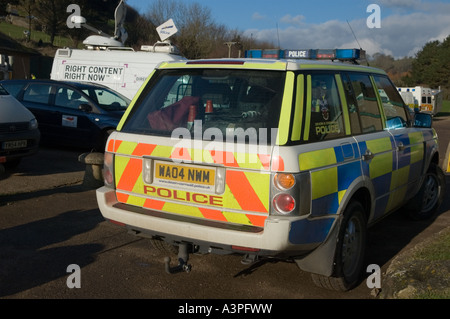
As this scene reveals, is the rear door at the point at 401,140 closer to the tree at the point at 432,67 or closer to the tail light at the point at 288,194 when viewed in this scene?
the tail light at the point at 288,194

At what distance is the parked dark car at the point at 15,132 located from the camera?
7805 millimetres

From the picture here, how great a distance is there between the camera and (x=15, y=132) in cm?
799

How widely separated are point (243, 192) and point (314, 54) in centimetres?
413

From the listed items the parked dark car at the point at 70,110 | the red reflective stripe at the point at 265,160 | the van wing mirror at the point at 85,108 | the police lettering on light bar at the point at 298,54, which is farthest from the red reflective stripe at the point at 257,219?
the van wing mirror at the point at 85,108

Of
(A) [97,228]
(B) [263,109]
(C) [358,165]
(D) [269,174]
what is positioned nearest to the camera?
(D) [269,174]

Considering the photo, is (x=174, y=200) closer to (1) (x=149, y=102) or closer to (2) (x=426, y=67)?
(1) (x=149, y=102)

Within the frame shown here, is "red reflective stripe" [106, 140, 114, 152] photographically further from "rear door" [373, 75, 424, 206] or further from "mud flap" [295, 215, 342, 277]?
"rear door" [373, 75, 424, 206]

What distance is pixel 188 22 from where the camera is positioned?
3794 cm

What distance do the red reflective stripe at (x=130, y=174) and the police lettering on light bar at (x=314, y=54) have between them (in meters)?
3.46

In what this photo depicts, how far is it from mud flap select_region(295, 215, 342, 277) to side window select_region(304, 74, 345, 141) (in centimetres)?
68

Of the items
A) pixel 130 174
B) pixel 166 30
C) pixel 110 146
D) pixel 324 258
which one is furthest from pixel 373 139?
pixel 166 30

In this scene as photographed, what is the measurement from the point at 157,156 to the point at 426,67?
67.2 meters

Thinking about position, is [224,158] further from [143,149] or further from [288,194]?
[143,149]
